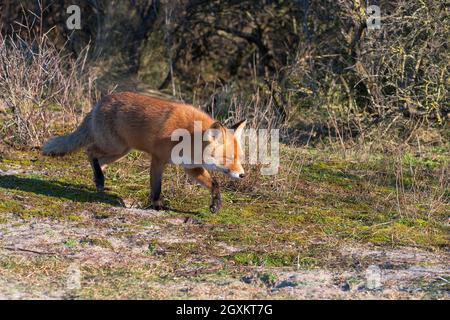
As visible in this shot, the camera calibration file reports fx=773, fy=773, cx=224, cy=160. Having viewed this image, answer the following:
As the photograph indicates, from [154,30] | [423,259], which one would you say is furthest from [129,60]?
[423,259]

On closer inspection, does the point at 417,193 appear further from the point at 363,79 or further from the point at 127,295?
the point at 127,295

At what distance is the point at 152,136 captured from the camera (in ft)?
25.8

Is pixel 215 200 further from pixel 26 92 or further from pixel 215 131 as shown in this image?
pixel 26 92

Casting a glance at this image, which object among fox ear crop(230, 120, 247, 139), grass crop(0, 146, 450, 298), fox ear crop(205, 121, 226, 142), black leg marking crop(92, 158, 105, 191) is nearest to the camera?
grass crop(0, 146, 450, 298)

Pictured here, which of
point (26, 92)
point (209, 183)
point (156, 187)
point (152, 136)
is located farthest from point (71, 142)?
point (209, 183)

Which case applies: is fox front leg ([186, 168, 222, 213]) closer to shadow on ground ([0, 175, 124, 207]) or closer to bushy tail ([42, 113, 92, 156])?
shadow on ground ([0, 175, 124, 207])

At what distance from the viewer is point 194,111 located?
8094 mm

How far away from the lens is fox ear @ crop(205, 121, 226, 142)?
7.65 metres

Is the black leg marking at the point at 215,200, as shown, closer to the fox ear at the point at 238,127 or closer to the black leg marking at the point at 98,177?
the fox ear at the point at 238,127

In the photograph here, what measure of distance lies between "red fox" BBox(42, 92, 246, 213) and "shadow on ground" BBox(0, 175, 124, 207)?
0.22m

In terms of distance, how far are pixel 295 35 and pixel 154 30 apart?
2894 millimetres

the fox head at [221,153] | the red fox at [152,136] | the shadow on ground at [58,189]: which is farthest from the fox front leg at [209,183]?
the shadow on ground at [58,189]

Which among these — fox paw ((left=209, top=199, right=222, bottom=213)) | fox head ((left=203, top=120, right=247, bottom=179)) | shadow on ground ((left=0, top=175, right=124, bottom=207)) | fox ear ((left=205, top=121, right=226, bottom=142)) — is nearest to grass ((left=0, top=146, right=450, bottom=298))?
shadow on ground ((left=0, top=175, right=124, bottom=207))
